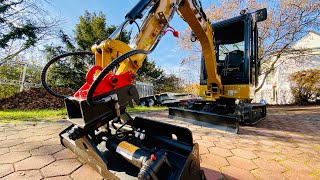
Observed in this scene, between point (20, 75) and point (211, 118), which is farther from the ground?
point (20, 75)

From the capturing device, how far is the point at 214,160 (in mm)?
2055

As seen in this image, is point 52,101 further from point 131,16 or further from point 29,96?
point 131,16

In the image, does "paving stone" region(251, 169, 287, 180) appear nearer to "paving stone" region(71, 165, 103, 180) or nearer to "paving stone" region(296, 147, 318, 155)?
"paving stone" region(296, 147, 318, 155)

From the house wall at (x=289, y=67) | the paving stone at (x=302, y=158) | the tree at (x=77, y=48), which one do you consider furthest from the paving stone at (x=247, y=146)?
the house wall at (x=289, y=67)

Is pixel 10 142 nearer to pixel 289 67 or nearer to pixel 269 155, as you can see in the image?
pixel 269 155

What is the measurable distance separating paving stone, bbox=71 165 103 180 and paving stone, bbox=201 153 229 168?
1034 millimetres

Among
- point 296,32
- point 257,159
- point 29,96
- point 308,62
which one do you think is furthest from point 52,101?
point 308,62

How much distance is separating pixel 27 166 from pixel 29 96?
22.2 feet

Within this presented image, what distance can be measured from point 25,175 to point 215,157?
1.76 m

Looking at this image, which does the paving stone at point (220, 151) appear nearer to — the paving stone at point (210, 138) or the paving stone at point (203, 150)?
the paving stone at point (203, 150)

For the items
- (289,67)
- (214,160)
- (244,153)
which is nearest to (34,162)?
(214,160)

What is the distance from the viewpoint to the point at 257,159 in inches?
85.5

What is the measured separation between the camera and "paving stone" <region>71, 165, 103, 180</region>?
155 centimetres

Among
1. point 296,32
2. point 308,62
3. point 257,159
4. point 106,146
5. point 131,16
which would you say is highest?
point 296,32
